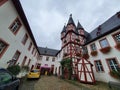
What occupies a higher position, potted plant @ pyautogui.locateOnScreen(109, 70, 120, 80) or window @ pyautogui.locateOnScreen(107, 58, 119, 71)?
window @ pyautogui.locateOnScreen(107, 58, 119, 71)

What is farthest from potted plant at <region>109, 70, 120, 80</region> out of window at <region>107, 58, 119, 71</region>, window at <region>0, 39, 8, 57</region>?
window at <region>0, 39, 8, 57</region>

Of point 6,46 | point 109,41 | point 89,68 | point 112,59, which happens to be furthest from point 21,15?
point 112,59

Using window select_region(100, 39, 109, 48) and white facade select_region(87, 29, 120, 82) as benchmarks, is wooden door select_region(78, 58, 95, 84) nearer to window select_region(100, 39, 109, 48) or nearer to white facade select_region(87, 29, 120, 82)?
white facade select_region(87, 29, 120, 82)

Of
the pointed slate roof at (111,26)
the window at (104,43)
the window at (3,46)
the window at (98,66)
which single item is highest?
the pointed slate roof at (111,26)

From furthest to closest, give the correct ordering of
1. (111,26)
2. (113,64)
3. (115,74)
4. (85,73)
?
(111,26)
(85,73)
(113,64)
(115,74)

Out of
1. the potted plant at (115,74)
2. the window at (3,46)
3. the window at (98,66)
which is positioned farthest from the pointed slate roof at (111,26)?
the window at (3,46)

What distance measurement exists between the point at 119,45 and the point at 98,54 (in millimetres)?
3382

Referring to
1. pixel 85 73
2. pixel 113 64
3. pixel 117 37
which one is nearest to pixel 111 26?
pixel 117 37

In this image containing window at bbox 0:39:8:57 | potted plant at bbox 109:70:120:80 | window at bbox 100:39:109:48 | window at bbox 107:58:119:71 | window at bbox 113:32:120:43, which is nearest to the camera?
window at bbox 0:39:8:57

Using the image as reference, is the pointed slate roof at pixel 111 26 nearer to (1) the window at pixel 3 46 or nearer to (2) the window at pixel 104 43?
(2) the window at pixel 104 43

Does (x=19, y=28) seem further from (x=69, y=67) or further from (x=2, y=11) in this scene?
(x=69, y=67)

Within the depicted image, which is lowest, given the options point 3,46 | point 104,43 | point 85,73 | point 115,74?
point 115,74

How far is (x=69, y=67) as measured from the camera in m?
11.8

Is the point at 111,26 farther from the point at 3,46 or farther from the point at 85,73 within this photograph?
the point at 3,46
